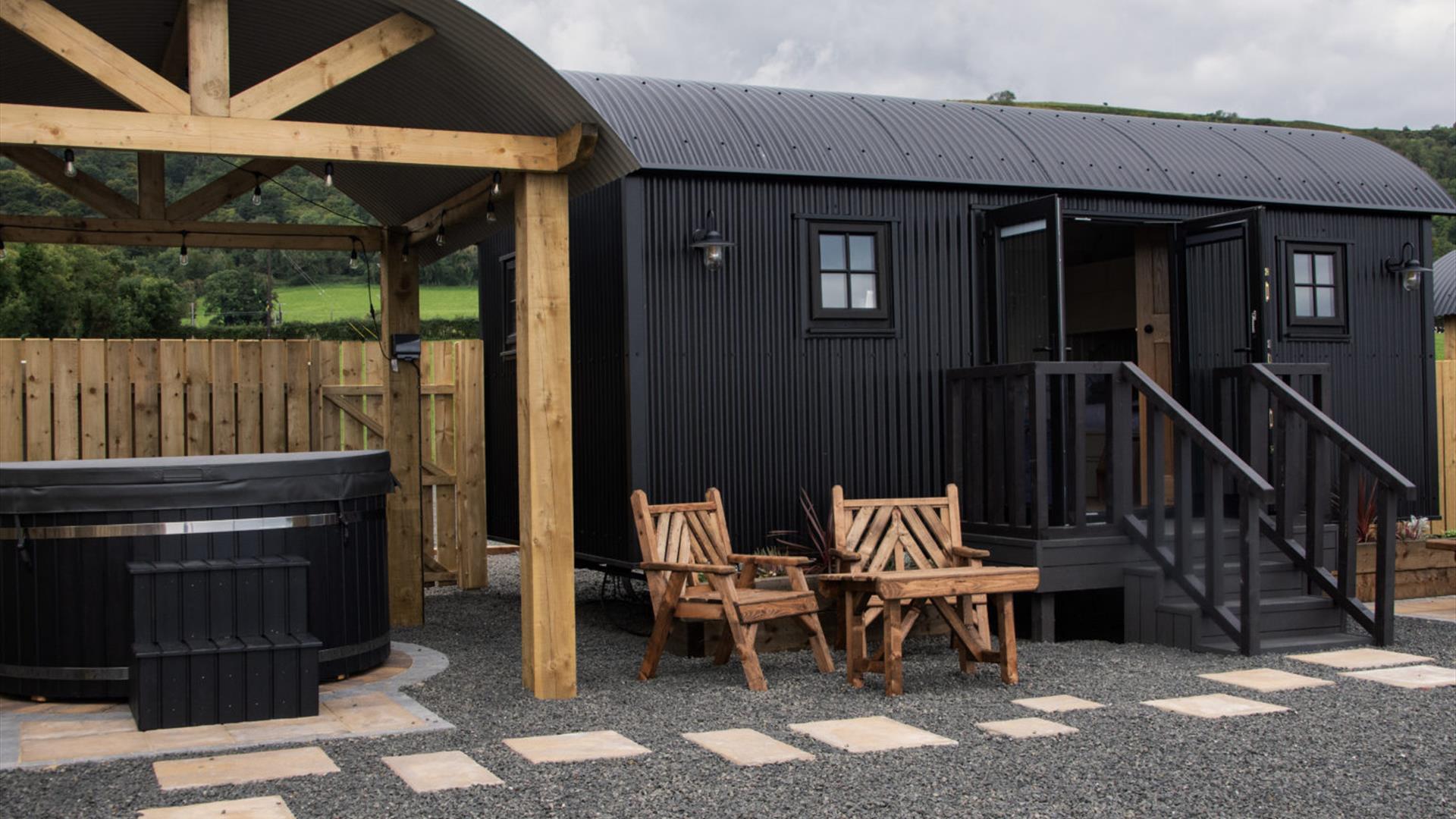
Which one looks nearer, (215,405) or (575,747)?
(575,747)

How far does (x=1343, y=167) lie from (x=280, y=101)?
877cm

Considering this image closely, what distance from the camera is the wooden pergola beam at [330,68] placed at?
5965mm

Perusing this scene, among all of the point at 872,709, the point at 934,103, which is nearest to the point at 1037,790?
the point at 872,709

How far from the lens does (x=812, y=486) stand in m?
9.21

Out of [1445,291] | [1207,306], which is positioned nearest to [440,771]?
[1207,306]

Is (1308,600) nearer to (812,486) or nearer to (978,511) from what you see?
(978,511)

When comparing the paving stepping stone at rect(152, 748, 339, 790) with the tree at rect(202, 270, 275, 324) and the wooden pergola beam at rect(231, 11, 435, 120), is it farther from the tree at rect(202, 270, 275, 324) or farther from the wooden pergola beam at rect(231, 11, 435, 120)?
the tree at rect(202, 270, 275, 324)

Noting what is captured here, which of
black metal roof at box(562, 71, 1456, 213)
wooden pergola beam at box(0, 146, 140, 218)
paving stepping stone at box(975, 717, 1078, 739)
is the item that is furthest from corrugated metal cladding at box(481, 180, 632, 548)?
paving stepping stone at box(975, 717, 1078, 739)

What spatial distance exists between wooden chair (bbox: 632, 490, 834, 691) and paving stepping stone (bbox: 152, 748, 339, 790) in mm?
2226

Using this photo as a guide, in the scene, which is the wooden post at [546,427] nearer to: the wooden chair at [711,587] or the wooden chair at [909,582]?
the wooden chair at [711,587]

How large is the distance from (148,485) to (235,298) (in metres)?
31.5


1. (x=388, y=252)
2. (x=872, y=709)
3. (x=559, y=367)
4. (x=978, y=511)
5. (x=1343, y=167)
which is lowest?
(x=872, y=709)

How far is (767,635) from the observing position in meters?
8.08

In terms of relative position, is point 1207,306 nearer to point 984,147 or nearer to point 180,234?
point 984,147
